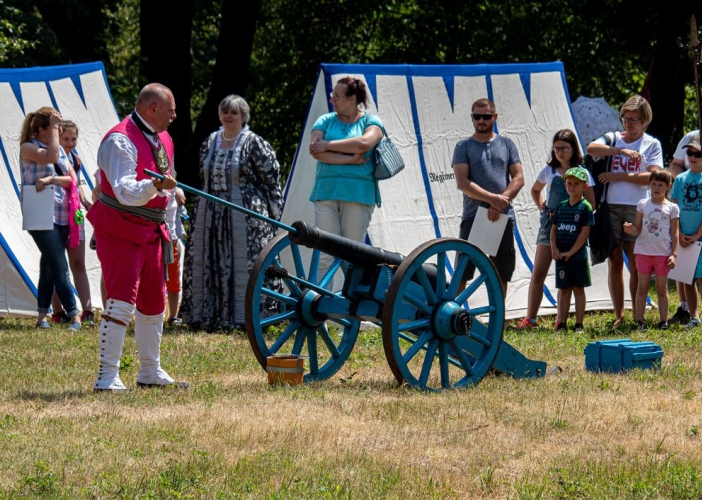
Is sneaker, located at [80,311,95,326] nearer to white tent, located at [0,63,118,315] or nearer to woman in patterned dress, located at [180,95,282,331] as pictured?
white tent, located at [0,63,118,315]

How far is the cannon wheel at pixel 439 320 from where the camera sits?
617 centimetres

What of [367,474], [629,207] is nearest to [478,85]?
[629,207]

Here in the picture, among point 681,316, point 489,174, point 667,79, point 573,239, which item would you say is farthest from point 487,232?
point 667,79

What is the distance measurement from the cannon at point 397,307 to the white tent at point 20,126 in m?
4.22

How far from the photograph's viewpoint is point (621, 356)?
7.20 m

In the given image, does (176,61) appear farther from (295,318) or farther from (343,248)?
(343,248)

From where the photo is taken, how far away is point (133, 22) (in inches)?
1210

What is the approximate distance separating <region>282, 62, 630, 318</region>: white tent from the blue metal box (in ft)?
9.89

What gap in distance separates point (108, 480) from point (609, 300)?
7.33 meters

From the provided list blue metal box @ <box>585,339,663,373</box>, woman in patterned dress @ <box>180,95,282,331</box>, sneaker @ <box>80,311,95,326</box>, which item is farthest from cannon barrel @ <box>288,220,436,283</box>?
sneaker @ <box>80,311,95,326</box>

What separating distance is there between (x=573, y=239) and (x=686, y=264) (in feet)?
3.19

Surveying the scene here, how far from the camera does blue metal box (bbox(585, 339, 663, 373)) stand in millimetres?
7172

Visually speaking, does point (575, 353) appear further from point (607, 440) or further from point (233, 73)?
point (233, 73)

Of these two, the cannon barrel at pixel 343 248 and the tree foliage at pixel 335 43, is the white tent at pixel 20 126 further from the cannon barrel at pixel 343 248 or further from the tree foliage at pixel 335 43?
the tree foliage at pixel 335 43
